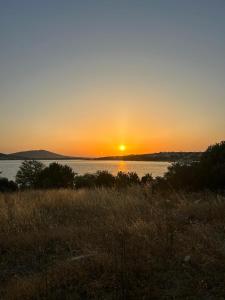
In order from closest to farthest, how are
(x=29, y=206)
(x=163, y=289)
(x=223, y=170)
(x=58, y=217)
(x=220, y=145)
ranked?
(x=163, y=289), (x=58, y=217), (x=29, y=206), (x=223, y=170), (x=220, y=145)

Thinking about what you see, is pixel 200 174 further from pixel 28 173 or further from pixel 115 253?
pixel 28 173

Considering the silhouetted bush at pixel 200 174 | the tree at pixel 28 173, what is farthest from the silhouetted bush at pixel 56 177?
the silhouetted bush at pixel 200 174

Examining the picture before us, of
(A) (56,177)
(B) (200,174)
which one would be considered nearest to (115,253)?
(B) (200,174)

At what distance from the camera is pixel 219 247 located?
6801 mm

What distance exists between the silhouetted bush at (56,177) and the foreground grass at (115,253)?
46.8 feet

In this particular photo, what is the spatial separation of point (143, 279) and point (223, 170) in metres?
8.56

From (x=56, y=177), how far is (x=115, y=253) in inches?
782

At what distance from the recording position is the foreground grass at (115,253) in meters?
5.59

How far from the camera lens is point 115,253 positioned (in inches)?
261

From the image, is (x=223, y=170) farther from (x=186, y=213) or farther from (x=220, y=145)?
(x=186, y=213)

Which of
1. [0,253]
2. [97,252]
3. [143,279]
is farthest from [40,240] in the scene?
[143,279]

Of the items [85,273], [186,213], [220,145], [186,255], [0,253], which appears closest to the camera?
[85,273]

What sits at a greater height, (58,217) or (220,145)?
(220,145)

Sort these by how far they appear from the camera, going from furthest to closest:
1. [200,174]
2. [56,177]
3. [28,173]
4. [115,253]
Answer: [28,173] → [56,177] → [200,174] → [115,253]
